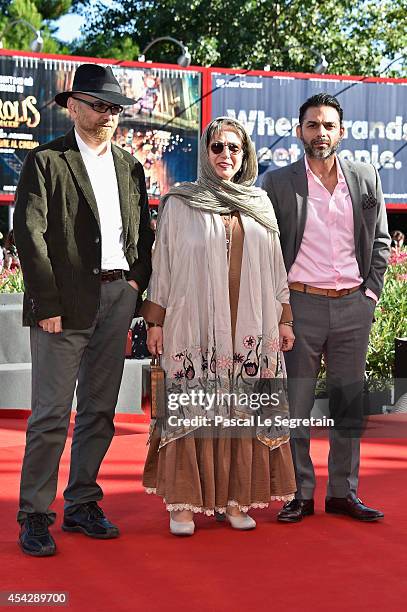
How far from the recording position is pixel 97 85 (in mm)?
4777

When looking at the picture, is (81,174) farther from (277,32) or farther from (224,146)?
(277,32)

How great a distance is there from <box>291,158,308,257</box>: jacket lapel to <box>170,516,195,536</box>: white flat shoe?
131 cm

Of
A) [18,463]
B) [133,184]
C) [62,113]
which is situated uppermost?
[62,113]

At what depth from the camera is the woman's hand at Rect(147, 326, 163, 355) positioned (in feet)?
16.3

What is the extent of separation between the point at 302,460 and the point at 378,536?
0.57m

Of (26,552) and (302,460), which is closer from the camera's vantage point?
(26,552)

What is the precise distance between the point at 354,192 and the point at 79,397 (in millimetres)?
1570

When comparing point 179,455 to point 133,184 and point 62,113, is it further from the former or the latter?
point 62,113

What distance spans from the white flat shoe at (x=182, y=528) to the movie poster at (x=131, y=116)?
18864mm

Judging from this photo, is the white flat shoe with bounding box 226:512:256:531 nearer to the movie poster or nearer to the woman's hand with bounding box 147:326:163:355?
the woman's hand with bounding box 147:326:163:355

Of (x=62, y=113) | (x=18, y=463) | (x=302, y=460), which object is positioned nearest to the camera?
(x=302, y=460)

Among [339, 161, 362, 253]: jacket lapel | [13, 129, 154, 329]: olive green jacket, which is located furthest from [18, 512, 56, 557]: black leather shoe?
[339, 161, 362, 253]: jacket lapel

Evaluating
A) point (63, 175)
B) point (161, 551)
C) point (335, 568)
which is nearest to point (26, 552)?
point (161, 551)

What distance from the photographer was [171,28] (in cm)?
3494
